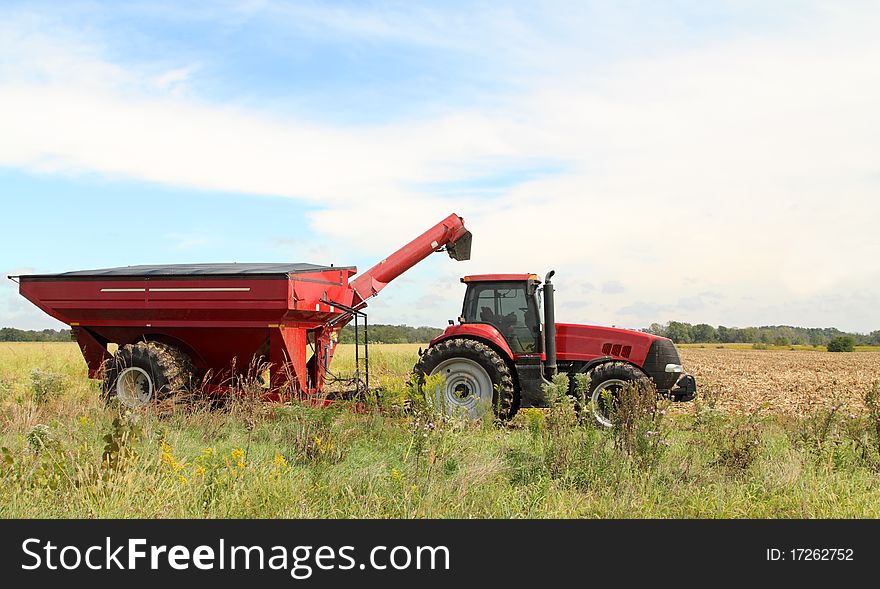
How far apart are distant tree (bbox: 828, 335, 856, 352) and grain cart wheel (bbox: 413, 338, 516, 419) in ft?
147

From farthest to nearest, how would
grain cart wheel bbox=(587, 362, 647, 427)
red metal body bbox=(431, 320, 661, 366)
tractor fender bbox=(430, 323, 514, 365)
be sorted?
red metal body bbox=(431, 320, 661, 366)
tractor fender bbox=(430, 323, 514, 365)
grain cart wheel bbox=(587, 362, 647, 427)

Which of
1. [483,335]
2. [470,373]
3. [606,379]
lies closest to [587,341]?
[606,379]

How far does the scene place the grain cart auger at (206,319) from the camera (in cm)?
978

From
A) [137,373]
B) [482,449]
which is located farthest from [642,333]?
[137,373]

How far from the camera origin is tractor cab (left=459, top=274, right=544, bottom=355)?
9891 millimetres

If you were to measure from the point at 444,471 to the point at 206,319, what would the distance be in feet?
17.8

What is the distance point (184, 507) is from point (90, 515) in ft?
2.00

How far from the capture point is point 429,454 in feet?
18.2

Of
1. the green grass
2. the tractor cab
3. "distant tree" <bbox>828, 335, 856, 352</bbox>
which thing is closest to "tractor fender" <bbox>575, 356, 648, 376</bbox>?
the tractor cab

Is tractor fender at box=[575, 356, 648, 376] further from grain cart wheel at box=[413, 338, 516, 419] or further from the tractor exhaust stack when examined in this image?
grain cart wheel at box=[413, 338, 516, 419]

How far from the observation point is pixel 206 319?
1003 centimetres

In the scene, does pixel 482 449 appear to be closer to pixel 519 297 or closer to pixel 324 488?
pixel 324 488

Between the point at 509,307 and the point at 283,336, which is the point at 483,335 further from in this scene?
the point at 283,336

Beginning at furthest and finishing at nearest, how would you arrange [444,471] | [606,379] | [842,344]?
[842,344]
[606,379]
[444,471]
